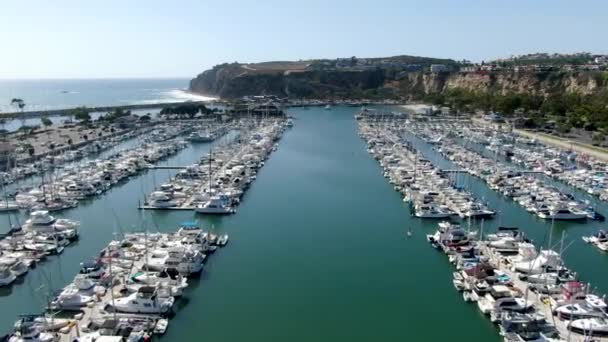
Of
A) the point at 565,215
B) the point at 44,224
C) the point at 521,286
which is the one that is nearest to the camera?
the point at 521,286

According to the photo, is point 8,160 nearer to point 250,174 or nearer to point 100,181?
point 100,181

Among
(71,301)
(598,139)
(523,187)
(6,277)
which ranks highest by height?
(598,139)

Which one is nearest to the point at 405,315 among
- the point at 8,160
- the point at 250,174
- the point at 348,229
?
the point at 348,229

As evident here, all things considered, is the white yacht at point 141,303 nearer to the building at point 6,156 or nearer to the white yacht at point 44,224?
the white yacht at point 44,224

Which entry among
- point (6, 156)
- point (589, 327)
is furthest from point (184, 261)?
point (6, 156)

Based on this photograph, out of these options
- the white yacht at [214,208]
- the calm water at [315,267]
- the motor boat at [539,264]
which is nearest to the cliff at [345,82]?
the calm water at [315,267]

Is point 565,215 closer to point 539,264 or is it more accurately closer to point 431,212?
point 431,212

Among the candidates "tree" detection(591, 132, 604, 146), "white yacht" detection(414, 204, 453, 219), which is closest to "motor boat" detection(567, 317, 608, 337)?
"white yacht" detection(414, 204, 453, 219)
